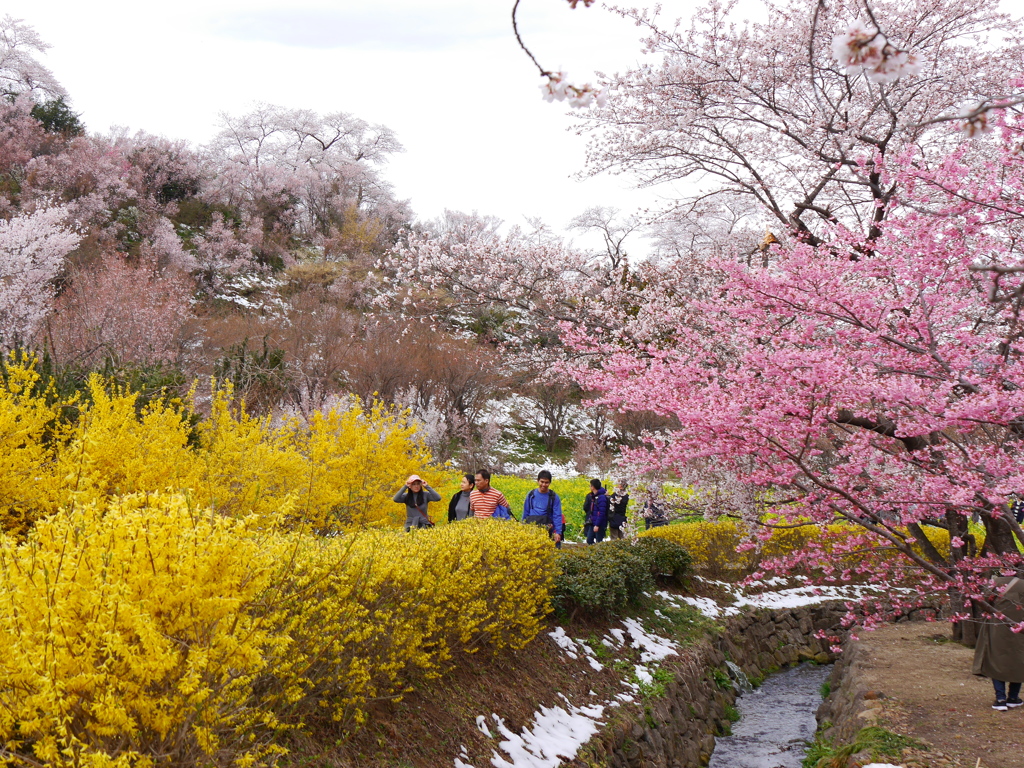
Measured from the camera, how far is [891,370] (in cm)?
539

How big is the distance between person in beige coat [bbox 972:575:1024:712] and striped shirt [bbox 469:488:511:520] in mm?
4759

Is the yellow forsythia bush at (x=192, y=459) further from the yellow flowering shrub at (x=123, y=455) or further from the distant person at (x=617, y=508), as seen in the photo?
the distant person at (x=617, y=508)

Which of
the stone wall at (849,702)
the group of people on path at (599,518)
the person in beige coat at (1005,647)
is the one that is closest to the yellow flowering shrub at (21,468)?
the group of people on path at (599,518)

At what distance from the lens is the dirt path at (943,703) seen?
5.25 m

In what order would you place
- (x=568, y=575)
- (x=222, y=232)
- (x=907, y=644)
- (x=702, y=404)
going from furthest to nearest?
(x=222, y=232) < (x=907, y=644) < (x=568, y=575) < (x=702, y=404)

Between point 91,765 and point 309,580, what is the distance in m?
1.12

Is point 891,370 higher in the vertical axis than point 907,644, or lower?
higher

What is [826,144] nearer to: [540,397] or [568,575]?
[568,575]

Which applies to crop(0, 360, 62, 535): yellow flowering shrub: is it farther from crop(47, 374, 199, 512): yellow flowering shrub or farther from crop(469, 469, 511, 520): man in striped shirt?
crop(469, 469, 511, 520): man in striped shirt

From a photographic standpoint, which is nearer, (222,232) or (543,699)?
(543,699)

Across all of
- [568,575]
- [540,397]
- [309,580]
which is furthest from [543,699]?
[540,397]

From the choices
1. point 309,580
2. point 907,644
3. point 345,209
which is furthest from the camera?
point 345,209

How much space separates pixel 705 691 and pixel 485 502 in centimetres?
330

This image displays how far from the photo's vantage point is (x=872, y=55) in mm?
1760
